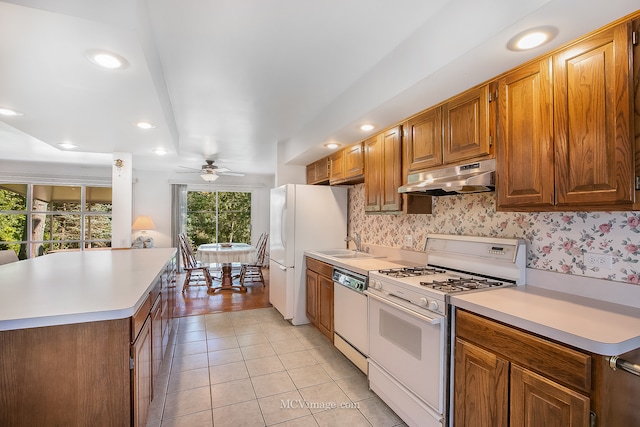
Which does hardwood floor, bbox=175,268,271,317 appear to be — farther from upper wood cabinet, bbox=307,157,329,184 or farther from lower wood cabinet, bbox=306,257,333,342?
upper wood cabinet, bbox=307,157,329,184

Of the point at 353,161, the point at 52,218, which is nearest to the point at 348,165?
the point at 353,161

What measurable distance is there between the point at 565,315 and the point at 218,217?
23.1ft

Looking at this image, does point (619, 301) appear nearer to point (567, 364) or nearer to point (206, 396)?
point (567, 364)

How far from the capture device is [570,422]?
1126 millimetres

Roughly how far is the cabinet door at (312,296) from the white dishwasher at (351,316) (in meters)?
0.49

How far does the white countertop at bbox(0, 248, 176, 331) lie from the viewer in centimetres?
125

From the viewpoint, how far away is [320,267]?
3.29 metres

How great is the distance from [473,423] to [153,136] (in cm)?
348

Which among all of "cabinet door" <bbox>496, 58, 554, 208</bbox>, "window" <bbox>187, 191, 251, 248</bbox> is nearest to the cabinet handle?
"cabinet door" <bbox>496, 58, 554, 208</bbox>

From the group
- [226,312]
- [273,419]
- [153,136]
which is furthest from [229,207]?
[273,419]

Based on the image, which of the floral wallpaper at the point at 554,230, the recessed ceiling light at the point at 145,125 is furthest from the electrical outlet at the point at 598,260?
the recessed ceiling light at the point at 145,125

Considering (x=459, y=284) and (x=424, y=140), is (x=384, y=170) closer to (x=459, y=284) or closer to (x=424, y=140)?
(x=424, y=140)

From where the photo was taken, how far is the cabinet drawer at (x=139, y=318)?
1397 millimetres

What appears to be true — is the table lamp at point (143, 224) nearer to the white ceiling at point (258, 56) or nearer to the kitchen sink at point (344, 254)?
the white ceiling at point (258, 56)
